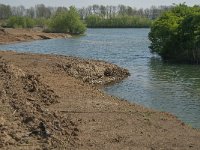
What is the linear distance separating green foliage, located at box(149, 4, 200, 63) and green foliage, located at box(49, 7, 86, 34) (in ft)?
245

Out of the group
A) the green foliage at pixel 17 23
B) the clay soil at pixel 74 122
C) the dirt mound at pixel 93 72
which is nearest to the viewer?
the clay soil at pixel 74 122

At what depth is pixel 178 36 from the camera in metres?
56.2

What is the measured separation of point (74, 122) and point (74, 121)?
0.30 metres

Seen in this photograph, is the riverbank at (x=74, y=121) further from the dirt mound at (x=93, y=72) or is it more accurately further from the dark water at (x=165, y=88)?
the dirt mound at (x=93, y=72)

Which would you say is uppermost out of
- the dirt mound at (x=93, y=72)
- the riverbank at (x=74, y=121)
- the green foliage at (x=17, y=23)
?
the riverbank at (x=74, y=121)

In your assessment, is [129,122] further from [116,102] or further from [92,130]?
[116,102]

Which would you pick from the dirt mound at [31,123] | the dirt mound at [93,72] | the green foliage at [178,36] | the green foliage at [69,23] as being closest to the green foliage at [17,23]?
the green foliage at [69,23]

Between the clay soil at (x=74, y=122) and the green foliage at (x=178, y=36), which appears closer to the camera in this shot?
the clay soil at (x=74, y=122)

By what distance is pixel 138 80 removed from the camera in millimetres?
39969

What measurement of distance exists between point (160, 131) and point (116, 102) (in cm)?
683

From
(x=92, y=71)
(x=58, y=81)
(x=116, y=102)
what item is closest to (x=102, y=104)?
(x=116, y=102)

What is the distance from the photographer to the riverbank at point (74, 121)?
16.5 meters

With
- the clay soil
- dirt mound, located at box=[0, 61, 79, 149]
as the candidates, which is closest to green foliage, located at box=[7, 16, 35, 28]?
the clay soil

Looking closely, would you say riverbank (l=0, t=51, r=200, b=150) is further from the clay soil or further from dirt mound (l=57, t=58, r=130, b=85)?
dirt mound (l=57, t=58, r=130, b=85)
